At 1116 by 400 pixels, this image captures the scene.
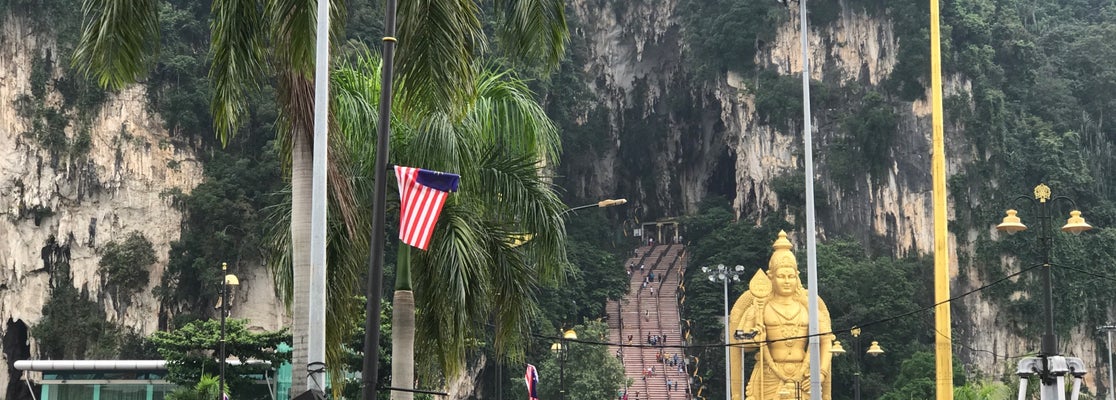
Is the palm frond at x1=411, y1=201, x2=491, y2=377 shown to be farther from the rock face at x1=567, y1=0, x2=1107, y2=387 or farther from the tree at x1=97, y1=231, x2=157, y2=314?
the rock face at x1=567, y1=0, x2=1107, y2=387

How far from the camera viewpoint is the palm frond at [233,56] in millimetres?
13125

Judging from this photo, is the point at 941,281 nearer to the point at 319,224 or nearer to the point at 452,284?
the point at 452,284

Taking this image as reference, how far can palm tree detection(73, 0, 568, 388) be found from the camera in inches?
499

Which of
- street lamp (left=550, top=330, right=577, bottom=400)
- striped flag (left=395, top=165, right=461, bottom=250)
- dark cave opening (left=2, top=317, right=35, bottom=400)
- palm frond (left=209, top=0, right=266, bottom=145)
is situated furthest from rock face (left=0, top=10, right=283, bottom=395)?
striped flag (left=395, top=165, right=461, bottom=250)

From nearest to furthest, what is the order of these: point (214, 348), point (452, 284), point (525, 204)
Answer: point (452, 284)
point (525, 204)
point (214, 348)

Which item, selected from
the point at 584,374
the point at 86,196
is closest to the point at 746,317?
the point at 584,374

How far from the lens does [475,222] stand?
1516 centimetres

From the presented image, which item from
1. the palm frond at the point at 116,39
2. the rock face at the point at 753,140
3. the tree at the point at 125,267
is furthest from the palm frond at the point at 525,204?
the rock face at the point at 753,140

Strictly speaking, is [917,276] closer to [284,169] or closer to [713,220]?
[713,220]

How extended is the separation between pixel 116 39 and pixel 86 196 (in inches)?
2008

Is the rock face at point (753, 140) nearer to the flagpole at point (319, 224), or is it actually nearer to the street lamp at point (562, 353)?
the street lamp at point (562, 353)

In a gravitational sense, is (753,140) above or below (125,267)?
above

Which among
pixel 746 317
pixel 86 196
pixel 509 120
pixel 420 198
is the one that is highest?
pixel 86 196

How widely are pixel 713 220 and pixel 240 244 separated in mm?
30320
